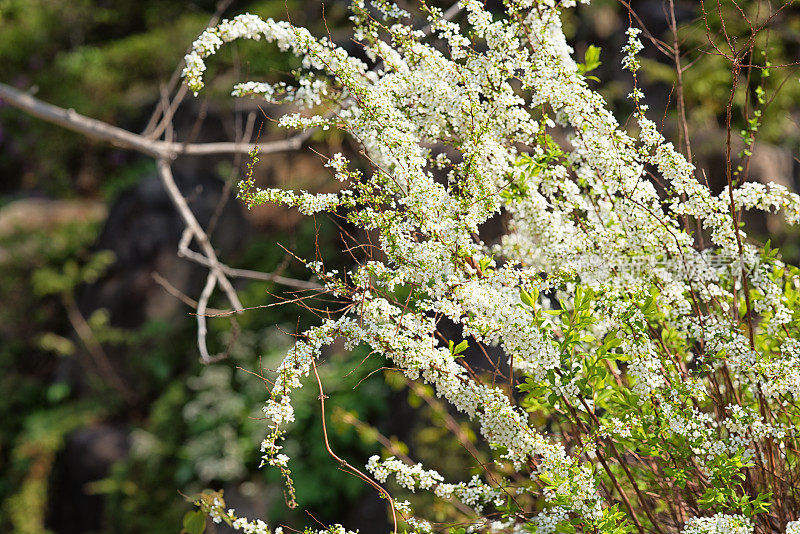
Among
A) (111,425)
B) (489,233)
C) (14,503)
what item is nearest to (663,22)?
(489,233)

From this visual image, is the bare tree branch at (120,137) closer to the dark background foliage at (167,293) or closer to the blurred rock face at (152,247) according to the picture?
the dark background foliage at (167,293)

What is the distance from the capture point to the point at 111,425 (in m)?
7.06

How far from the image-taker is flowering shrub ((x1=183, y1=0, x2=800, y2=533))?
1338 mm

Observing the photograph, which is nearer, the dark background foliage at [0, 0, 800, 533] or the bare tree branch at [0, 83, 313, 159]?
the bare tree branch at [0, 83, 313, 159]

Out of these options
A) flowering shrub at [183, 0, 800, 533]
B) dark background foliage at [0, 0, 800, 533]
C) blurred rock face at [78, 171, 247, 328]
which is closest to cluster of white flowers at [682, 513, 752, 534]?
flowering shrub at [183, 0, 800, 533]

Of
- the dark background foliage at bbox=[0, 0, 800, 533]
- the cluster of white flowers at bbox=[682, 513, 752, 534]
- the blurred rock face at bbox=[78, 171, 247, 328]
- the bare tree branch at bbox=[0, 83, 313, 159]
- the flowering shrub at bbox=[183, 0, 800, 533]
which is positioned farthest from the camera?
the blurred rock face at bbox=[78, 171, 247, 328]

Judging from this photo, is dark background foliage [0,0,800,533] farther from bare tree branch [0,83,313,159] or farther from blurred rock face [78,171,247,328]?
bare tree branch [0,83,313,159]

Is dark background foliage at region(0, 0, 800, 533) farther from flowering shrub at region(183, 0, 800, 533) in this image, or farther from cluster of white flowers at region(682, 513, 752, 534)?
cluster of white flowers at region(682, 513, 752, 534)

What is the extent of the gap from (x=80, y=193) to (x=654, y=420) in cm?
1101

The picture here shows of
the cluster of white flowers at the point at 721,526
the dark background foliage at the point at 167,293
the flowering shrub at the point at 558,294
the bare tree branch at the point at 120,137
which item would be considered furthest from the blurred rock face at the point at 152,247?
the cluster of white flowers at the point at 721,526

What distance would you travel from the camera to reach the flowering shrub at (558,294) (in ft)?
4.39

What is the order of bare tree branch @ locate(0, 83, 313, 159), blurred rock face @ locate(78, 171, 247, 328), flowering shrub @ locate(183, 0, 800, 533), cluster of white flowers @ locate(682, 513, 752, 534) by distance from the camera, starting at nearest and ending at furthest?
1. cluster of white flowers @ locate(682, 513, 752, 534)
2. flowering shrub @ locate(183, 0, 800, 533)
3. bare tree branch @ locate(0, 83, 313, 159)
4. blurred rock face @ locate(78, 171, 247, 328)

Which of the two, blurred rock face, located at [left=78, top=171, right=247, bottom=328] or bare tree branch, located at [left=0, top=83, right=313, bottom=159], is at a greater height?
bare tree branch, located at [left=0, top=83, right=313, bottom=159]

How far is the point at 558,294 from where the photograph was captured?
1.57 m
